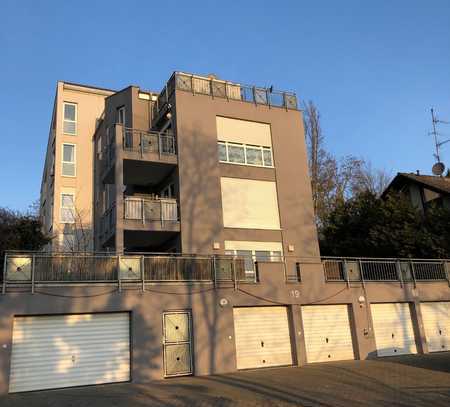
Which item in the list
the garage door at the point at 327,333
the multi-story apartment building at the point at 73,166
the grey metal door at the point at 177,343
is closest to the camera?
the grey metal door at the point at 177,343

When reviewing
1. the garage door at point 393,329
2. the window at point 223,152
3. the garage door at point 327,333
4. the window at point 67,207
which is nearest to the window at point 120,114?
the window at point 223,152

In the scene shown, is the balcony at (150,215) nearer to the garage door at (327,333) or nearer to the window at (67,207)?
the garage door at (327,333)

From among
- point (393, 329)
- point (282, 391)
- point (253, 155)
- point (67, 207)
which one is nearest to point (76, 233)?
point (67, 207)

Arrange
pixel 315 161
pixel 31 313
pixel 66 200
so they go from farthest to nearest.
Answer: pixel 315 161
pixel 66 200
pixel 31 313

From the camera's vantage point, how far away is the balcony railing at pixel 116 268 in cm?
1477

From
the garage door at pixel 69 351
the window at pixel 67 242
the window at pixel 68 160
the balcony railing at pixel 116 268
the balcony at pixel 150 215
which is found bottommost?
the garage door at pixel 69 351

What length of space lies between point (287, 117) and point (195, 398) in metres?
16.2

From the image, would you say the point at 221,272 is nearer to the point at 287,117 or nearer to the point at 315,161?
the point at 287,117

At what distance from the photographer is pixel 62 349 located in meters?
14.9

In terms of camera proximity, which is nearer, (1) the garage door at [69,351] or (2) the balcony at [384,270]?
(1) the garage door at [69,351]

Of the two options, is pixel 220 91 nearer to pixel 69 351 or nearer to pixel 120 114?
pixel 120 114

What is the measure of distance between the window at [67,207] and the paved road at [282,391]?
57.5 feet

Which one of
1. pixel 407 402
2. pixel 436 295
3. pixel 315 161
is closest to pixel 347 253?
pixel 436 295

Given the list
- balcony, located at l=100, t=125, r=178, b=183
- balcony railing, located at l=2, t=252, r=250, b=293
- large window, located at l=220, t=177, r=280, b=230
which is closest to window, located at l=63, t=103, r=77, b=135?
balcony, located at l=100, t=125, r=178, b=183
